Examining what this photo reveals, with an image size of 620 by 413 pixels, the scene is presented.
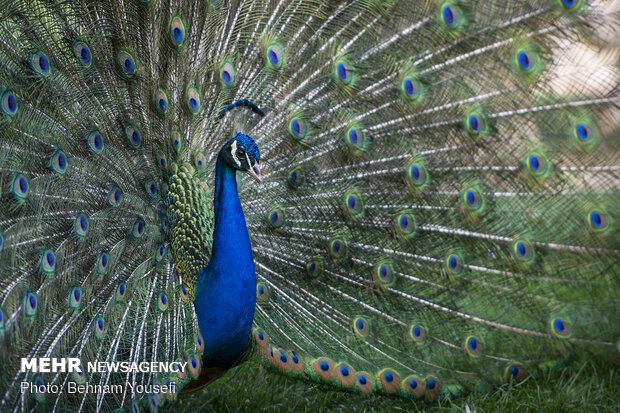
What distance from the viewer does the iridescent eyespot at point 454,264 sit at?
2892mm

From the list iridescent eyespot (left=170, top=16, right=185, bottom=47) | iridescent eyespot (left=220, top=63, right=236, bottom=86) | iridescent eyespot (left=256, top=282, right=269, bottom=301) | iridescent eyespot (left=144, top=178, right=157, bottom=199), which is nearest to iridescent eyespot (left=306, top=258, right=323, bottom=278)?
iridescent eyespot (left=256, top=282, right=269, bottom=301)

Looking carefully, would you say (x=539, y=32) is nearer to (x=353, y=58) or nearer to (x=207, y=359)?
(x=353, y=58)

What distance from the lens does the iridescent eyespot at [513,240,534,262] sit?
2826 mm

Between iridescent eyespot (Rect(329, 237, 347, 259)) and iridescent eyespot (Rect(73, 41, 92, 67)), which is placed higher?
iridescent eyespot (Rect(73, 41, 92, 67))

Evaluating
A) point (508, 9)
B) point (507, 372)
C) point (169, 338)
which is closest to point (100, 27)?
point (169, 338)

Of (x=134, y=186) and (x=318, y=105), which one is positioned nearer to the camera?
(x=134, y=186)

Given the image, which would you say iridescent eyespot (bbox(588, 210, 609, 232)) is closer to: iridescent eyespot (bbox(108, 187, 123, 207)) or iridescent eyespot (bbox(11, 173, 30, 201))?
iridescent eyespot (bbox(108, 187, 123, 207))

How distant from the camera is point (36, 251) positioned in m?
2.30

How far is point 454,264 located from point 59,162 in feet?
5.28

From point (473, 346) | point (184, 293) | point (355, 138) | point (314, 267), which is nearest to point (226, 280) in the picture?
point (184, 293)

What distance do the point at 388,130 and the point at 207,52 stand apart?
31.3 inches

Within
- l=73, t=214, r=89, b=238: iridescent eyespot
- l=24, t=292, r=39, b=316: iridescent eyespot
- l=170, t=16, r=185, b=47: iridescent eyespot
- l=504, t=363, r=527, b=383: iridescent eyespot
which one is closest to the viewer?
l=24, t=292, r=39, b=316: iridescent eyespot

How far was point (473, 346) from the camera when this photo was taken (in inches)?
115

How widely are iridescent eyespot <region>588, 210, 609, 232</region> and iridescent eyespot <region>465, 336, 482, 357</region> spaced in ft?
2.19
